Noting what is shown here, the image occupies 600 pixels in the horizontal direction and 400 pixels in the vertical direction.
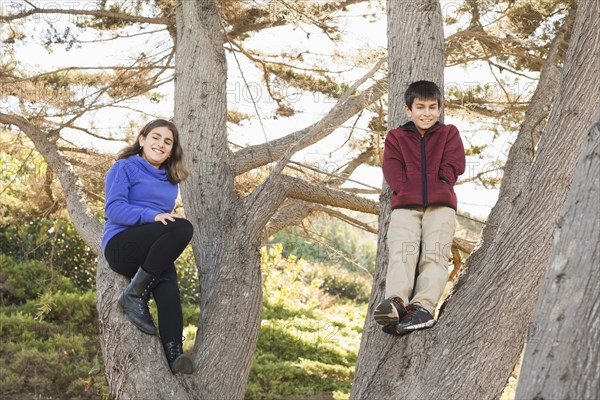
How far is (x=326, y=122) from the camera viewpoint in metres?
4.09

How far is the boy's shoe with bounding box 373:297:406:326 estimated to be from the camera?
304 centimetres

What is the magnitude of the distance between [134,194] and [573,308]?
213 centimetres

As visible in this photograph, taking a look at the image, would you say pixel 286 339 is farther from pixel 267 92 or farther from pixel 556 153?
pixel 556 153

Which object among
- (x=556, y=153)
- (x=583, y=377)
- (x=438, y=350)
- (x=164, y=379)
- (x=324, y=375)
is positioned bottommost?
(x=324, y=375)

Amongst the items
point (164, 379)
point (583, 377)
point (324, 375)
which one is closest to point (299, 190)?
point (164, 379)

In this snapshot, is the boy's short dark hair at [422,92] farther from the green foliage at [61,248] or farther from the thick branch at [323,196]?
the green foliage at [61,248]

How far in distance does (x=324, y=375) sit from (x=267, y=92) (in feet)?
10.7

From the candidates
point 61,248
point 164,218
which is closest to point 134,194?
point 164,218

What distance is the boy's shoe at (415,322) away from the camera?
306 centimetres

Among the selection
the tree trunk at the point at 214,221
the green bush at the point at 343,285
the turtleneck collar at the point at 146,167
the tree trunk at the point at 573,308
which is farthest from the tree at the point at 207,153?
the green bush at the point at 343,285

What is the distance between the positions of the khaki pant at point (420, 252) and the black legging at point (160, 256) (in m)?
0.93

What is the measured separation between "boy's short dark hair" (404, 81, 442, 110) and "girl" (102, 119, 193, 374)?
1.20 meters

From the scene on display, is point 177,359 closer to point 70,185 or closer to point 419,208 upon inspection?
point 419,208

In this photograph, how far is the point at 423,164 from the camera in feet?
11.2
